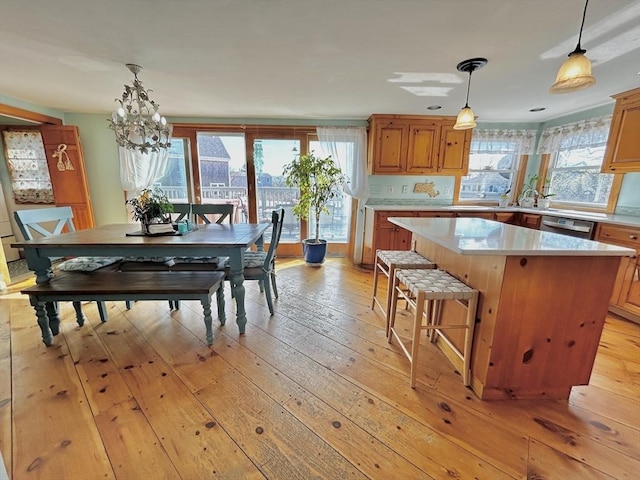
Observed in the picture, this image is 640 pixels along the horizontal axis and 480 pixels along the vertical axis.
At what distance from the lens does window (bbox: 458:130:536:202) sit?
4.03 m

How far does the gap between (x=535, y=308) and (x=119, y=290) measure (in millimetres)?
2630

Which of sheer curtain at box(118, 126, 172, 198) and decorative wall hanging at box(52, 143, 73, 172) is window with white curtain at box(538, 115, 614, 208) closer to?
sheer curtain at box(118, 126, 172, 198)

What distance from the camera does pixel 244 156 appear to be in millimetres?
4031

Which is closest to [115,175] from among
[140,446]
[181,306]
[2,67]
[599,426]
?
[2,67]

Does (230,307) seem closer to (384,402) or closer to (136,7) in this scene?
(384,402)

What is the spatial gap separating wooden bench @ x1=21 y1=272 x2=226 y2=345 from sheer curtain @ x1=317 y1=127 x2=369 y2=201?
2.61m

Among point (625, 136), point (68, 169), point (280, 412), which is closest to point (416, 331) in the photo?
point (280, 412)

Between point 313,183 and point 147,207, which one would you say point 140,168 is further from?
point 313,183

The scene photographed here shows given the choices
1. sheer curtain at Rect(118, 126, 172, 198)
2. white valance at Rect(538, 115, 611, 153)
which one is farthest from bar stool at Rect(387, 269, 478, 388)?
sheer curtain at Rect(118, 126, 172, 198)

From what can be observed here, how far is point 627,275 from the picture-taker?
2.44 meters

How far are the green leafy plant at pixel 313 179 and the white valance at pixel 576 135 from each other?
3.04 meters

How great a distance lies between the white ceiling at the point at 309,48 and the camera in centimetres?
147

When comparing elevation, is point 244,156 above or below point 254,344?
above

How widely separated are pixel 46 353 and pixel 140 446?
51.6 inches
